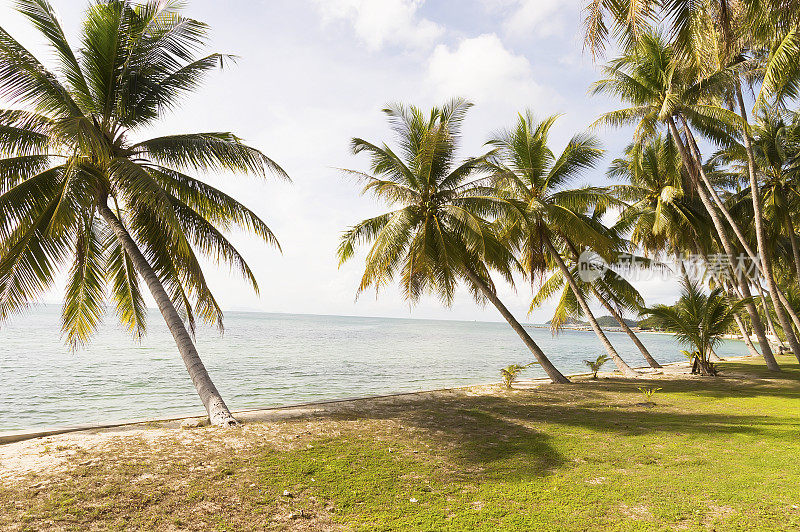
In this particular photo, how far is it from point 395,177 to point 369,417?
7.30 m

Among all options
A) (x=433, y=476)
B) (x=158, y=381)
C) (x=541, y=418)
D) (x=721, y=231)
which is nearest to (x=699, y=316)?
(x=721, y=231)

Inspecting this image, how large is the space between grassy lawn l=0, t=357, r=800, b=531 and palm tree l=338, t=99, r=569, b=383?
4853 mm

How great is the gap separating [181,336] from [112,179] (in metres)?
3.10

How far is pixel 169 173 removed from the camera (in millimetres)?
8398

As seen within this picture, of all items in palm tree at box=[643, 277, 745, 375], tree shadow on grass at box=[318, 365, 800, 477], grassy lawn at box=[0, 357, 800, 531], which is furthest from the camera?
palm tree at box=[643, 277, 745, 375]

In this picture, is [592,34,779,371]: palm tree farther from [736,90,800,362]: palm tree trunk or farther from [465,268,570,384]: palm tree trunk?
[465,268,570,384]: palm tree trunk

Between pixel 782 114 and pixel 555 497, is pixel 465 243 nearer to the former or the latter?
pixel 555 497

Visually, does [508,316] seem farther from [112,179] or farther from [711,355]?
[711,355]

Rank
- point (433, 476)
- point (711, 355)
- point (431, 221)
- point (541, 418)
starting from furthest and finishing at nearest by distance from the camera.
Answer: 1. point (711, 355)
2. point (431, 221)
3. point (541, 418)
4. point (433, 476)

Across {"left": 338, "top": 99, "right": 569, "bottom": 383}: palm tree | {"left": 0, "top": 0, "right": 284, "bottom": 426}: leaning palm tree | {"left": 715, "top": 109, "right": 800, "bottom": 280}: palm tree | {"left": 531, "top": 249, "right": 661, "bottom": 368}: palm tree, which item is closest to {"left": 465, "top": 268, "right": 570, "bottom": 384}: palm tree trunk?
{"left": 338, "top": 99, "right": 569, "bottom": 383}: palm tree

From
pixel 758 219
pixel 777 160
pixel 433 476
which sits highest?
pixel 777 160

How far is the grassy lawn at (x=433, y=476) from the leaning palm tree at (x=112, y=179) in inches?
77.3

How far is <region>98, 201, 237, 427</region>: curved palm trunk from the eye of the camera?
7141mm

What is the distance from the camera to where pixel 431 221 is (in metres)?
12.1
